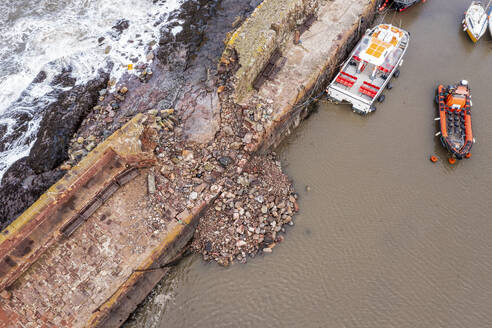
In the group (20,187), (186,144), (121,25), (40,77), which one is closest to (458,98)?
(186,144)

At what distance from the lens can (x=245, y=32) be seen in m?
11.8

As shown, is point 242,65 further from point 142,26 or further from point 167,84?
point 142,26

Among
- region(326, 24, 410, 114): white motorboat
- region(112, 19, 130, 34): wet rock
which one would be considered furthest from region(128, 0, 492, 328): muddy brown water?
region(112, 19, 130, 34): wet rock

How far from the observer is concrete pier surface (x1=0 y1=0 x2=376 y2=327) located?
8.56 m

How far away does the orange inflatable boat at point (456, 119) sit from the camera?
1179 cm

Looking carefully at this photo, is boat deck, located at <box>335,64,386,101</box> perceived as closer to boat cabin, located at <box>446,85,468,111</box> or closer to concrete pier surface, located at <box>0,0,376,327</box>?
concrete pier surface, located at <box>0,0,376,327</box>

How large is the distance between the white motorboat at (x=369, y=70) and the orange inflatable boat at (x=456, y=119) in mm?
2371

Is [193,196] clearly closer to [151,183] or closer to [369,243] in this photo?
[151,183]

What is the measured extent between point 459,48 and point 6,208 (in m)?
20.8

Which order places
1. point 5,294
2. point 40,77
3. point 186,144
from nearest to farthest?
point 5,294 < point 186,144 < point 40,77

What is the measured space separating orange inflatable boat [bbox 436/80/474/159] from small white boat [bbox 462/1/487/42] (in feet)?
13.2

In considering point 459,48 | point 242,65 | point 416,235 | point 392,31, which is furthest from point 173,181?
point 459,48

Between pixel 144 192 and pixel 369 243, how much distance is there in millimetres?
7811

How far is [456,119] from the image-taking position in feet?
40.8
